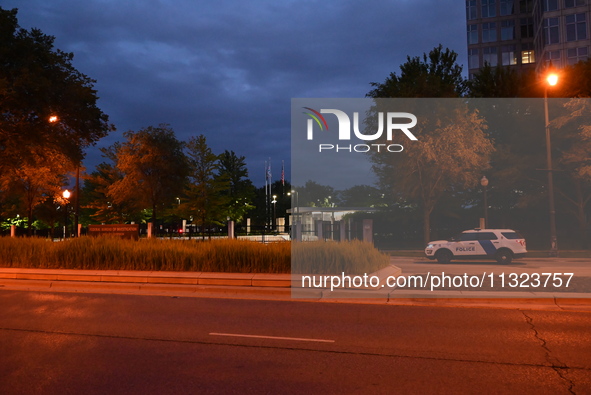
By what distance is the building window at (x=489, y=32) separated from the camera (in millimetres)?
70438

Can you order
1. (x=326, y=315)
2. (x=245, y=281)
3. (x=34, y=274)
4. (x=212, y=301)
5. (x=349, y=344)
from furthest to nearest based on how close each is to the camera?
(x=34, y=274) < (x=245, y=281) < (x=212, y=301) < (x=326, y=315) < (x=349, y=344)

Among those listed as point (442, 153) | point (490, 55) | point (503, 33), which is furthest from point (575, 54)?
point (442, 153)

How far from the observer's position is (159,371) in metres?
6.36

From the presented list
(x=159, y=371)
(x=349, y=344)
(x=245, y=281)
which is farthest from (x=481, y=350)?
(x=245, y=281)

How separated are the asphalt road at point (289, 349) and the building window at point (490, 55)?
6760 centimetres

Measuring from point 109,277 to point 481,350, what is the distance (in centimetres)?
1097

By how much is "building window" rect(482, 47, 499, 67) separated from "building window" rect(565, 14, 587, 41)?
1621 cm

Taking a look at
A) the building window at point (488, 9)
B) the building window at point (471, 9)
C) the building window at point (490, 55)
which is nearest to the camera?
the building window at point (488, 9)

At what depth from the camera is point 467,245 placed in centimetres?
2312

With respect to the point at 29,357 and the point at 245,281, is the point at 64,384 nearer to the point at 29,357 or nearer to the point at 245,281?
the point at 29,357

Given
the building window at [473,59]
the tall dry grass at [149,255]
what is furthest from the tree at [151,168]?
the building window at [473,59]

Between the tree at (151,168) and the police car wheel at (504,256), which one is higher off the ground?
the tree at (151,168)

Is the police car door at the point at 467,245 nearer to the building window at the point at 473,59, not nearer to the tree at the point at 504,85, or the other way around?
the tree at the point at 504,85

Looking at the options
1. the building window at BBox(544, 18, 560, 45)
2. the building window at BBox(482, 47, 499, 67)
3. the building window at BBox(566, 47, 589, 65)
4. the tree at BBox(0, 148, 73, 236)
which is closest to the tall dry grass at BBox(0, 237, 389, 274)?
the tree at BBox(0, 148, 73, 236)
